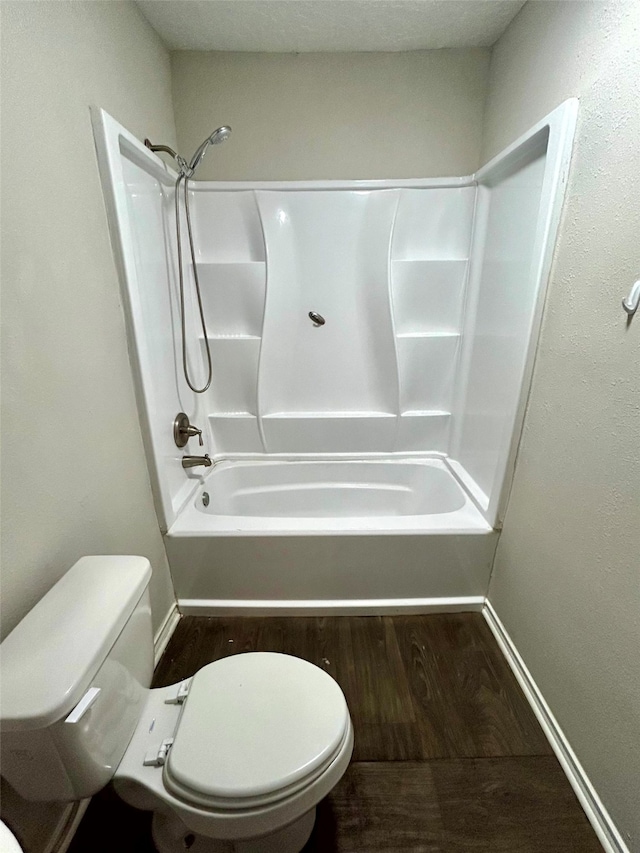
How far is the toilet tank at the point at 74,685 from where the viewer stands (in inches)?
28.4

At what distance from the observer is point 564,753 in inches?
48.0

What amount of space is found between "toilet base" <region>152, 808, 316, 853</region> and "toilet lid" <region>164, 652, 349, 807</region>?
0.30m

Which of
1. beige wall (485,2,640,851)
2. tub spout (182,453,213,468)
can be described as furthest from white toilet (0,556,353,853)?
tub spout (182,453,213,468)

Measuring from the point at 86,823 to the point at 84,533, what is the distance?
2.48ft

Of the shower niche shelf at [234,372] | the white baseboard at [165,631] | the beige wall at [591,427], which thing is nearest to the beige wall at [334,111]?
the beige wall at [591,427]

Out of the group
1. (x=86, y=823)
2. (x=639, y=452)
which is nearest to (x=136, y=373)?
(x=86, y=823)

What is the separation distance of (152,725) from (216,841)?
36 cm

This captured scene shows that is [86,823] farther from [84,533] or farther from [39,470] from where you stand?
[39,470]

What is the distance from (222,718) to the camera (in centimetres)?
93

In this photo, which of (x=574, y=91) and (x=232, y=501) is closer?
(x=574, y=91)

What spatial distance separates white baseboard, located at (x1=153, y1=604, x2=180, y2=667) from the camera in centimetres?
157

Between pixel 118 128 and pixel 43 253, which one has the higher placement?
pixel 118 128

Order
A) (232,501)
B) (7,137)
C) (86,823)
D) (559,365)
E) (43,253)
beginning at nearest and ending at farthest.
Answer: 1. (7,137)
2. (43,253)
3. (86,823)
4. (559,365)
5. (232,501)

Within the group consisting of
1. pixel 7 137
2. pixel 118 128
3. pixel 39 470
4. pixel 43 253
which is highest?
pixel 118 128
